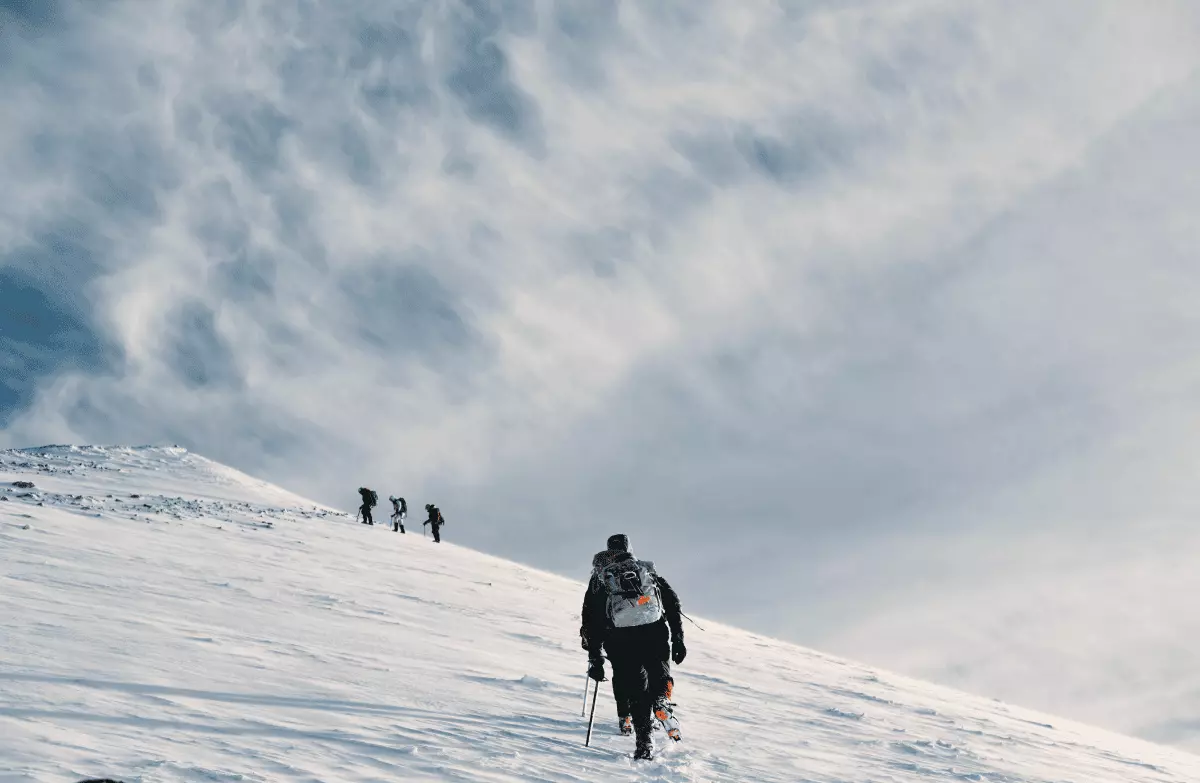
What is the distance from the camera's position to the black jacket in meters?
7.74

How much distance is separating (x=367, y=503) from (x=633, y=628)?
2646cm

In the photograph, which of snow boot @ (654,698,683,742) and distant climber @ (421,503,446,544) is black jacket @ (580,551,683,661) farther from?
distant climber @ (421,503,446,544)

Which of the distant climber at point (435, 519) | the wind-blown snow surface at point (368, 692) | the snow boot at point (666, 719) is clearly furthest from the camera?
the distant climber at point (435, 519)

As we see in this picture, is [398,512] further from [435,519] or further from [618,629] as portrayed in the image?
[618,629]

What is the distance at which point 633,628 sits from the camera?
25.5 ft

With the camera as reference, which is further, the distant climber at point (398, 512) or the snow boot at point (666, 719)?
the distant climber at point (398, 512)

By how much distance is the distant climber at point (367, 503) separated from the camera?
1268 inches

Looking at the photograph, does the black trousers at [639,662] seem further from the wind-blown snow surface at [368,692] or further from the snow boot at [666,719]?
the wind-blown snow surface at [368,692]

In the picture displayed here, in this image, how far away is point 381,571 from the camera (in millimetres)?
18594

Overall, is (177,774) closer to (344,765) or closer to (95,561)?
(344,765)

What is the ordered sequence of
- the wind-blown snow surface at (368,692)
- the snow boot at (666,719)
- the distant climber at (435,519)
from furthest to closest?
the distant climber at (435,519) → the snow boot at (666,719) → the wind-blown snow surface at (368,692)

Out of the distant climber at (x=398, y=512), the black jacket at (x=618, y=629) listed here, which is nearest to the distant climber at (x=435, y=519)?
the distant climber at (x=398, y=512)

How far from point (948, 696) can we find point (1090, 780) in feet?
20.7

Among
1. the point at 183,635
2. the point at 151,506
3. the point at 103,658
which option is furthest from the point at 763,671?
the point at 151,506
